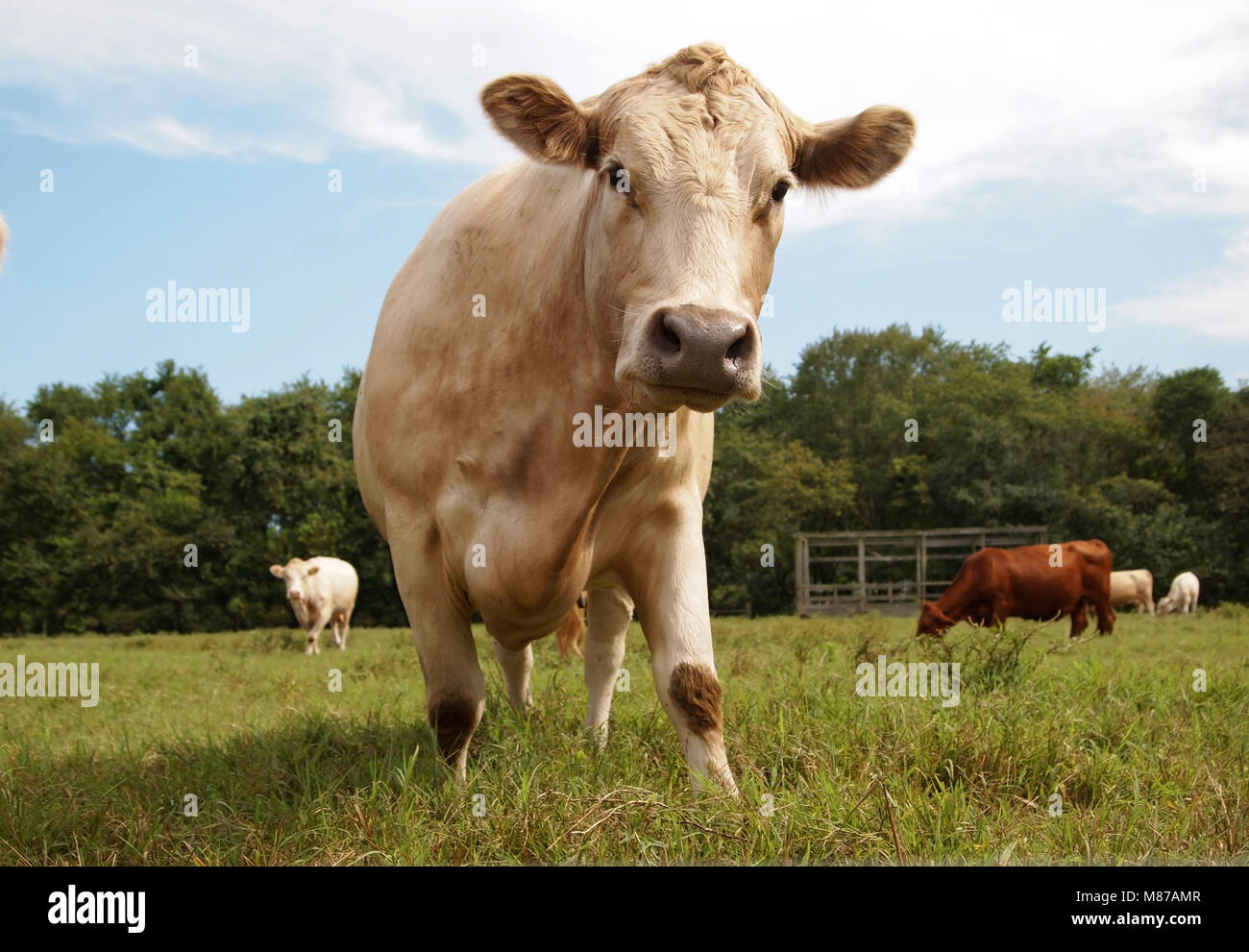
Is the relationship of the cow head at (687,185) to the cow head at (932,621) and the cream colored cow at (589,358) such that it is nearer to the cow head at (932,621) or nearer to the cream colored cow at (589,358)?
the cream colored cow at (589,358)

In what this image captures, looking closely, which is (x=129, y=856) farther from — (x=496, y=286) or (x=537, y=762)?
(x=496, y=286)

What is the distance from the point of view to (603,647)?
16.4 feet

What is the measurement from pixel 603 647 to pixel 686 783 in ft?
4.70

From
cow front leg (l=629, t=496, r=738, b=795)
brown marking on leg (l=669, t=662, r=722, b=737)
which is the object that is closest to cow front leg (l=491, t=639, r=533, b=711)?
cow front leg (l=629, t=496, r=738, b=795)

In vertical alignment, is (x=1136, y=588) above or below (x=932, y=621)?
below

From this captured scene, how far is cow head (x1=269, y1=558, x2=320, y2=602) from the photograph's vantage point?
17406 millimetres

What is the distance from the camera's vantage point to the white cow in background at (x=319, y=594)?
17469 mm

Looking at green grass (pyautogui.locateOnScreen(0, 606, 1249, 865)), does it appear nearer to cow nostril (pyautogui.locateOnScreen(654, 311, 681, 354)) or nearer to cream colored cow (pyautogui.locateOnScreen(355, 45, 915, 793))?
cream colored cow (pyautogui.locateOnScreen(355, 45, 915, 793))

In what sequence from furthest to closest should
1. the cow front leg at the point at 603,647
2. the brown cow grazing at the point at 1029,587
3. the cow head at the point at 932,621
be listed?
1. the brown cow grazing at the point at 1029,587
2. the cow head at the point at 932,621
3. the cow front leg at the point at 603,647

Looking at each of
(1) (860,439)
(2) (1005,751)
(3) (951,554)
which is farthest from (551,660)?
(1) (860,439)

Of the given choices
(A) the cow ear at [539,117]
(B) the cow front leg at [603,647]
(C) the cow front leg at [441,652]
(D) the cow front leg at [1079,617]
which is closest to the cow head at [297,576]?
(D) the cow front leg at [1079,617]

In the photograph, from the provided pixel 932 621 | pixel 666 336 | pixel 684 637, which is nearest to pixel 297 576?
pixel 932 621

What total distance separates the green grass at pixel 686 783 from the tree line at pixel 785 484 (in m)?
20.2

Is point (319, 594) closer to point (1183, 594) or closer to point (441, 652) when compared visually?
point (441, 652)
